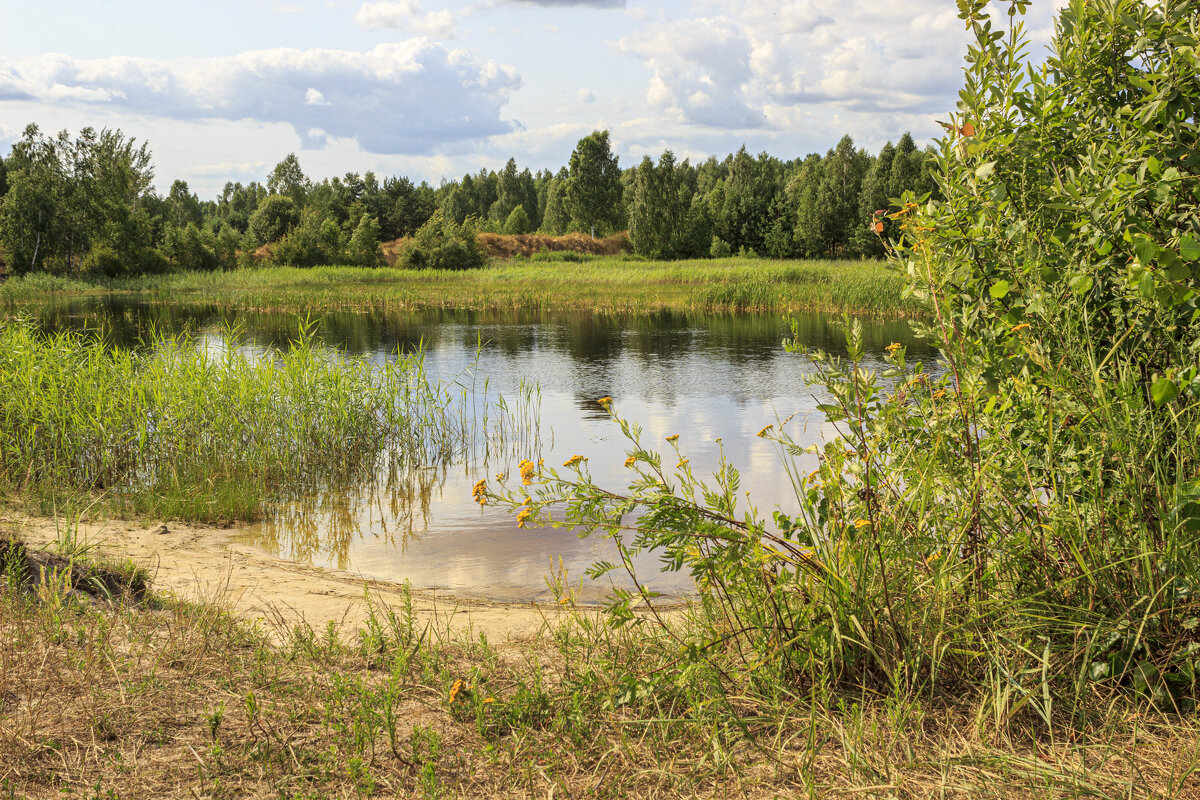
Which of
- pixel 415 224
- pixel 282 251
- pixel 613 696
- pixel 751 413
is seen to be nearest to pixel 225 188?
pixel 415 224

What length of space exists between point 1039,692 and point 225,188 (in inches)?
5579

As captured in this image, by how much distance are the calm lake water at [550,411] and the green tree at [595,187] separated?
44.5m

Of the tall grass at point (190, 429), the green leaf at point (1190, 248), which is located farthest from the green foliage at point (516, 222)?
the green leaf at point (1190, 248)

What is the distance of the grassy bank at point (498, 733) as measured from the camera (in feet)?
8.07

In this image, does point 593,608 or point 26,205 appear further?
point 26,205

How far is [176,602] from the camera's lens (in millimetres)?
4180

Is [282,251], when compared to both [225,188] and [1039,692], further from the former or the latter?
[225,188]

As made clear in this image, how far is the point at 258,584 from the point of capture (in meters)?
5.30

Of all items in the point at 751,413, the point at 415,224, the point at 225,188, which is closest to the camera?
the point at 751,413

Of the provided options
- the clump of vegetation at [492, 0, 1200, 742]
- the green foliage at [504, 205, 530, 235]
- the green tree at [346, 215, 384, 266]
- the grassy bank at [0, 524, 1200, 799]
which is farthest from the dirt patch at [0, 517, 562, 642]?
the green foliage at [504, 205, 530, 235]

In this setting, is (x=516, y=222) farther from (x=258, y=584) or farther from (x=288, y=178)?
(x=258, y=584)

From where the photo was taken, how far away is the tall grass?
7.69 metres

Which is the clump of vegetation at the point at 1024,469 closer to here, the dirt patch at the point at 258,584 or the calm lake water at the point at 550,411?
the dirt patch at the point at 258,584

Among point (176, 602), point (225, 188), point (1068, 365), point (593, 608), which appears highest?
point (225, 188)
